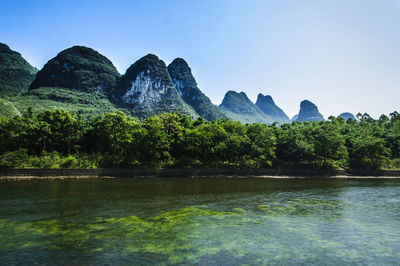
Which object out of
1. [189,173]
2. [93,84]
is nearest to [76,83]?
[93,84]

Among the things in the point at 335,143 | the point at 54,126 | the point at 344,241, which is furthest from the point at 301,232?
the point at 54,126

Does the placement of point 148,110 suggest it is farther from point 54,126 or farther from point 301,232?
point 301,232

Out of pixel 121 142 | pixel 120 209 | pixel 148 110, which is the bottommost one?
pixel 120 209

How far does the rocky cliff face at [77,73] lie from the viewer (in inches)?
5901

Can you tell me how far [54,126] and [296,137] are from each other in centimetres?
4747

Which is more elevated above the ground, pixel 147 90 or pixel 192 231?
pixel 147 90

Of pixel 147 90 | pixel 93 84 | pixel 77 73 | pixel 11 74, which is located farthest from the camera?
pixel 11 74

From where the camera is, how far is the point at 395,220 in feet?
53.2

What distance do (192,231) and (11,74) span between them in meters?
223

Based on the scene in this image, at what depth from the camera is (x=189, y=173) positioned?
4134cm

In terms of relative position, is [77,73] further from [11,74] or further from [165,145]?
[165,145]

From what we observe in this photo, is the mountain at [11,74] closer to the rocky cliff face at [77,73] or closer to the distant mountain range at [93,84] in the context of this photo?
the distant mountain range at [93,84]

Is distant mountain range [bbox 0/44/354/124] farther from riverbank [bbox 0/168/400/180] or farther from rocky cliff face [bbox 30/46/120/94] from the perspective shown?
riverbank [bbox 0/168/400/180]

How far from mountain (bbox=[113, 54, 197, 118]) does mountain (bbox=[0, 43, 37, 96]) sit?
70737 millimetres
